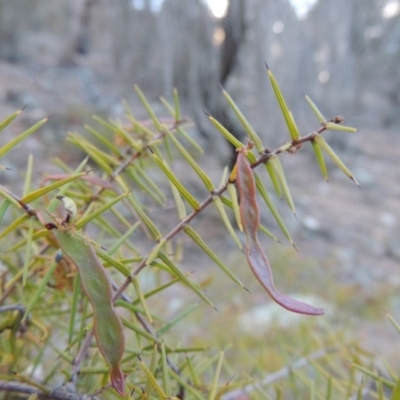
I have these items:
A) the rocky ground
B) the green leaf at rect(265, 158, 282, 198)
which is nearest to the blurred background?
the rocky ground

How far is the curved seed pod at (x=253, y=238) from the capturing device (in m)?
0.13

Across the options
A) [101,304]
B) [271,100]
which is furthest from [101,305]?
[271,100]

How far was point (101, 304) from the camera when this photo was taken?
0.14m

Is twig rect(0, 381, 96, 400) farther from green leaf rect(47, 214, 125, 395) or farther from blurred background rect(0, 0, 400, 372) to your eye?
blurred background rect(0, 0, 400, 372)

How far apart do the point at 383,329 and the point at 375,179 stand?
8.01 feet

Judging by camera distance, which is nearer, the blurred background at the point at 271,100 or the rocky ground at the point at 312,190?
the blurred background at the point at 271,100

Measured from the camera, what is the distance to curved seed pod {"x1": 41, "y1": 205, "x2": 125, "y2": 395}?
0.13 m

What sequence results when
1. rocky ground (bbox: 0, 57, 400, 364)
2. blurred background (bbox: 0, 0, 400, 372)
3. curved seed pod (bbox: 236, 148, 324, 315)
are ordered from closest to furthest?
curved seed pod (bbox: 236, 148, 324, 315), blurred background (bbox: 0, 0, 400, 372), rocky ground (bbox: 0, 57, 400, 364)

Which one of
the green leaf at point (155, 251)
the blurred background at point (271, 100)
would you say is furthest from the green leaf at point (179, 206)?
the blurred background at point (271, 100)

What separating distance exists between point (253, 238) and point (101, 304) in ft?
0.16

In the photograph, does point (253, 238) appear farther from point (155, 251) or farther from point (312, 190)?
point (312, 190)

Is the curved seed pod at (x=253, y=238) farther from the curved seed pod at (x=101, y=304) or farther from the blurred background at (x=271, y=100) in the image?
the blurred background at (x=271, y=100)

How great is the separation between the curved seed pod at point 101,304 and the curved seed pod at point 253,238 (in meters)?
0.04

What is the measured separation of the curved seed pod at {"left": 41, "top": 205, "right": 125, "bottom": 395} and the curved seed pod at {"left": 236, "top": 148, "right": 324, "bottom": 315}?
43 millimetres
